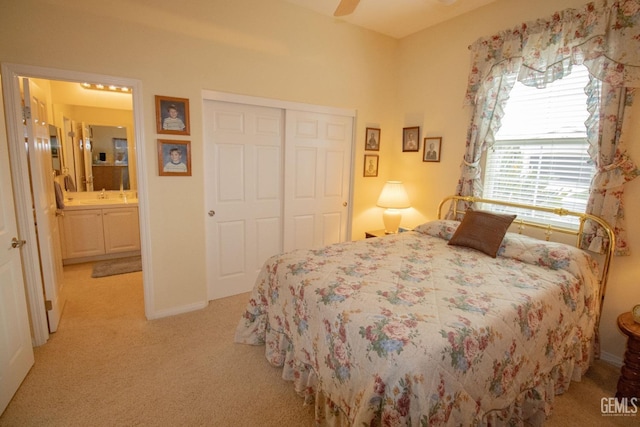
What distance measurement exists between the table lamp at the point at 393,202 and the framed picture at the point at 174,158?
2.24m

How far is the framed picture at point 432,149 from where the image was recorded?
361cm

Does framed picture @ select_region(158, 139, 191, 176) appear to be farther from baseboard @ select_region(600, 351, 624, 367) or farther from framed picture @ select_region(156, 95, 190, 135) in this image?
baseboard @ select_region(600, 351, 624, 367)

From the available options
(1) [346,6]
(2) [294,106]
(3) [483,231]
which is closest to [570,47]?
(3) [483,231]

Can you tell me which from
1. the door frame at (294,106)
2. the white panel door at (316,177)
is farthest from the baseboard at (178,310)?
the door frame at (294,106)

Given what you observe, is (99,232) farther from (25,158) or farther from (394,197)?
(394,197)

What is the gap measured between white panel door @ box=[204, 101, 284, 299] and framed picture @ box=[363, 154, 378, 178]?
3.84 feet

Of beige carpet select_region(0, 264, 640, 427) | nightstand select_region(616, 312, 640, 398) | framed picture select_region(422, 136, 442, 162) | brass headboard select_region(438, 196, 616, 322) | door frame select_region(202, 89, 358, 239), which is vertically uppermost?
door frame select_region(202, 89, 358, 239)

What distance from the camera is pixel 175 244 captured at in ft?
9.69

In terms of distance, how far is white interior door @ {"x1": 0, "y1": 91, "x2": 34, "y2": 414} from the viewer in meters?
1.83

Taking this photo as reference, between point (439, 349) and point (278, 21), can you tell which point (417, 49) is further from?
point (439, 349)

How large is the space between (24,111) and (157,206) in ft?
3.67

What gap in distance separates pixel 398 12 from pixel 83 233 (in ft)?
15.6

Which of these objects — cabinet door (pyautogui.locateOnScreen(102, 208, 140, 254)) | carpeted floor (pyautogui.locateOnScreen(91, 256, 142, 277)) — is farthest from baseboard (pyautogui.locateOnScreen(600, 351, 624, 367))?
cabinet door (pyautogui.locateOnScreen(102, 208, 140, 254))

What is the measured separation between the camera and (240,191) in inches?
132
